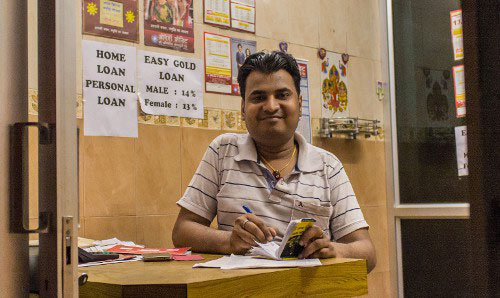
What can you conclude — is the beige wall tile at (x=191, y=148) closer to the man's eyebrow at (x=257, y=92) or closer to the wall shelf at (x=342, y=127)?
the man's eyebrow at (x=257, y=92)

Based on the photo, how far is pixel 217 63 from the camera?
3.24 m

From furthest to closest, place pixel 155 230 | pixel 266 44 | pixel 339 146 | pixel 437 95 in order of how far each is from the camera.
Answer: pixel 437 95
pixel 339 146
pixel 266 44
pixel 155 230

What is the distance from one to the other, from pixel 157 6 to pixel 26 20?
7.39ft

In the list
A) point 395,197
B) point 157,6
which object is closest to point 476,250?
point 157,6

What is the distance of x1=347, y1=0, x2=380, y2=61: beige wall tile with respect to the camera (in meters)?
4.04

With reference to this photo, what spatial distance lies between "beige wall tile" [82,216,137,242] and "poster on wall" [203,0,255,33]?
→ 1.11 metres

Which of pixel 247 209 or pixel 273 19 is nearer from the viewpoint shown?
pixel 247 209

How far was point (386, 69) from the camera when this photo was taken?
4.20 m

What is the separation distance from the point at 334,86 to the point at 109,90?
159 centimetres

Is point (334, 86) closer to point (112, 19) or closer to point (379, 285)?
point (379, 285)

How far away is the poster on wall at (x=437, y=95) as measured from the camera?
397 cm

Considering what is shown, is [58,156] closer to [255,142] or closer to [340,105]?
[255,142]

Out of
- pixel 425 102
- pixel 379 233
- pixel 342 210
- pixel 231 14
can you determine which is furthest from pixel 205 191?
pixel 425 102

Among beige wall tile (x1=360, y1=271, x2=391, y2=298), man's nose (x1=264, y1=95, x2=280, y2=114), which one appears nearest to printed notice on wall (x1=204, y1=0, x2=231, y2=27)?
man's nose (x1=264, y1=95, x2=280, y2=114)
